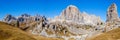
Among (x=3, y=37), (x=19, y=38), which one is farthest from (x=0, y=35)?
(x=19, y=38)

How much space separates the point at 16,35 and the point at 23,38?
8672 mm

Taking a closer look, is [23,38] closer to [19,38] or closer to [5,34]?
[19,38]

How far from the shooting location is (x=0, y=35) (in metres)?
184

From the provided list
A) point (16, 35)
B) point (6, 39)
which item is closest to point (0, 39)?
point (6, 39)

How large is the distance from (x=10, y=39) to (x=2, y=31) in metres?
23.8

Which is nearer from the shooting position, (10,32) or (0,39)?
(0,39)

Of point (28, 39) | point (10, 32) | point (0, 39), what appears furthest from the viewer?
point (10, 32)

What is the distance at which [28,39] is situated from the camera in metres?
186

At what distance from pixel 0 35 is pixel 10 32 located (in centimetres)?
1552

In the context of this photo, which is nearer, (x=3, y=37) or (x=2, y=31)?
(x=3, y=37)

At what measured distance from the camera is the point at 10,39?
17588 cm

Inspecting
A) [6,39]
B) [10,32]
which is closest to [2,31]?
[10,32]

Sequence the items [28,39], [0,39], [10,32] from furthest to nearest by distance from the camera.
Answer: [10,32] < [28,39] < [0,39]

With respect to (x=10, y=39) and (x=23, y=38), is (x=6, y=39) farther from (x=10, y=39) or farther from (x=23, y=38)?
(x=23, y=38)
